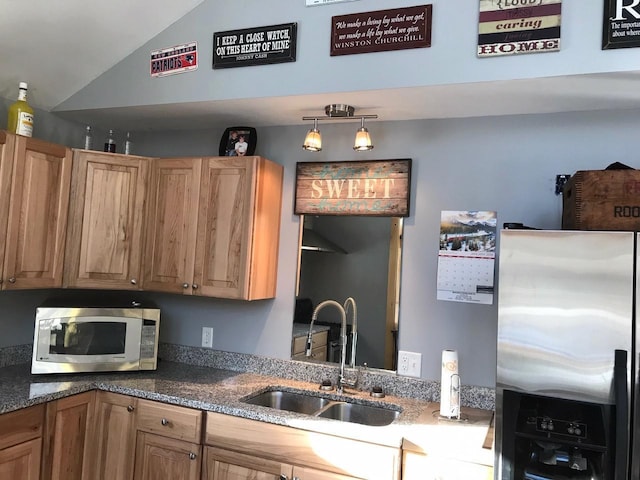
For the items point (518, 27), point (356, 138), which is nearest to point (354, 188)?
point (356, 138)

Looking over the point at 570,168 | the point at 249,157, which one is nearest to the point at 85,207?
the point at 249,157

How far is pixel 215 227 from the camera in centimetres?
277

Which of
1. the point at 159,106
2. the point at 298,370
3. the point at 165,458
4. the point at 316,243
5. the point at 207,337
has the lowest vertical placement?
the point at 165,458

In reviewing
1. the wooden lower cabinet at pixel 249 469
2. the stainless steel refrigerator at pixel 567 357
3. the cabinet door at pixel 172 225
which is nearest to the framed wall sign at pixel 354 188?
the cabinet door at pixel 172 225

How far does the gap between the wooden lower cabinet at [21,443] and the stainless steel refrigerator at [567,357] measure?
1.92 m

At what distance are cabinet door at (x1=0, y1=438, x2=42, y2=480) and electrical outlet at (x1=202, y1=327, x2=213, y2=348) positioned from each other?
3.28 feet

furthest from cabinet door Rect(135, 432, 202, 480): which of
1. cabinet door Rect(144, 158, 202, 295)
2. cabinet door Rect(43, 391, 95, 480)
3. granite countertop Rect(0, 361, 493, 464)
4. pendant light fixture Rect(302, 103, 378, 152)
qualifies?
pendant light fixture Rect(302, 103, 378, 152)

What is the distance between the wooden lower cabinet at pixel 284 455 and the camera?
2047mm

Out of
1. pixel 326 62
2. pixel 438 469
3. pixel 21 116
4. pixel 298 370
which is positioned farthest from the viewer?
pixel 298 370

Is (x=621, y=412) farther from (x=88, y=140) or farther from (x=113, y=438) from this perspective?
(x=88, y=140)

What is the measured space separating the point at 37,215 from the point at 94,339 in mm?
697

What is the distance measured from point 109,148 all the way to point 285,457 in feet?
6.28

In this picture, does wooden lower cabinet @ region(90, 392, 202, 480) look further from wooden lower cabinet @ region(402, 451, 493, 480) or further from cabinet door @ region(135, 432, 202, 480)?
wooden lower cabinet @ region(402, 451, 493, 480)

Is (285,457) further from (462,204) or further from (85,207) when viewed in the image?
(85,207)
